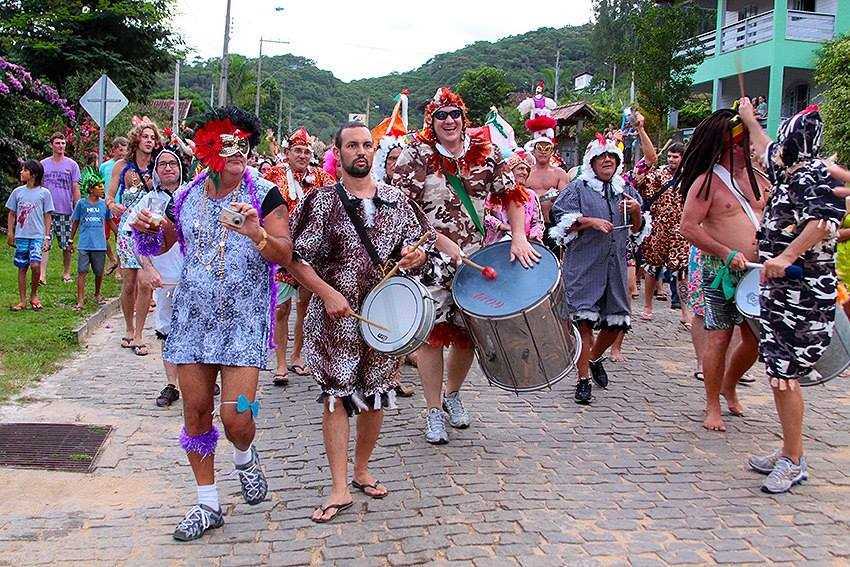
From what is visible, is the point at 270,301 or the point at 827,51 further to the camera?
the point at 827,51

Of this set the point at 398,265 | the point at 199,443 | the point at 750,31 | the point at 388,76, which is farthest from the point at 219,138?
the point at 388,76

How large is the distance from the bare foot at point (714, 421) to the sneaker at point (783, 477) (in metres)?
1.04

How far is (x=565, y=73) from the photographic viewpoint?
88812mm

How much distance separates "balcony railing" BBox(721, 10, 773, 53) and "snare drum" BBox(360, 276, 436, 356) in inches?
968

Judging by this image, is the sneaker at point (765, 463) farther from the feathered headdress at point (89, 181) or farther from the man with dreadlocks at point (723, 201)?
the feathered headdress at point (89, 181)

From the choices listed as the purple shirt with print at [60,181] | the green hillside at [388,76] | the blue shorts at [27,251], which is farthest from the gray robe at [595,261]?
the green hillside at [388,76]

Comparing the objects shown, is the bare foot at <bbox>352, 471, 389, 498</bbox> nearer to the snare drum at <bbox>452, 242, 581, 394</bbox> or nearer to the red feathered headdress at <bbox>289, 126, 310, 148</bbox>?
the snare drum at <bbox>452, 242, 581, 394</bbox>

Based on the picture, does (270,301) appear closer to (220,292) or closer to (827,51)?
(220,292)

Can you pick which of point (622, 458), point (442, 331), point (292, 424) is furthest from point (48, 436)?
point (622, 458)

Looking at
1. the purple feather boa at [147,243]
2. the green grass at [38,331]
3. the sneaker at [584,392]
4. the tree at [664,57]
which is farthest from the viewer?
the tree at [664,57]

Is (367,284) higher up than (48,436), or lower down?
higher up

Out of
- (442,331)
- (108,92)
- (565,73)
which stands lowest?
(442,331)

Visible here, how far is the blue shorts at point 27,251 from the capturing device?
9.93 metres

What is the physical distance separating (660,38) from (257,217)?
22.9 metres
